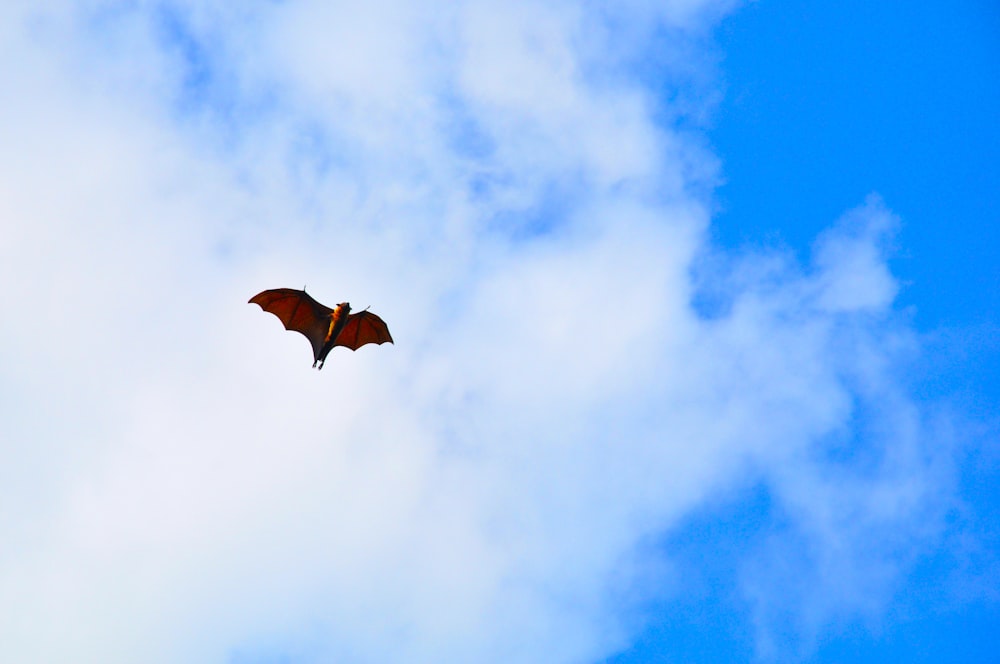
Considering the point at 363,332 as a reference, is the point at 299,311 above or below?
below

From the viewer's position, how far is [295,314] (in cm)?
4612

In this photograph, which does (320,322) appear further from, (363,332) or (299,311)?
(363,332)

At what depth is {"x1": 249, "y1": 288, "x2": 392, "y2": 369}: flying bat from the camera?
45.0 metres

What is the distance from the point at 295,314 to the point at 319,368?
3.58m

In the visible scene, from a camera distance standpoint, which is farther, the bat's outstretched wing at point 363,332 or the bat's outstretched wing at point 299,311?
the bat's outstretched wing at point 363,332

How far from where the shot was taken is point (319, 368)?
4544 centimetres

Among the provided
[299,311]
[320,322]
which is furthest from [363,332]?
[299,311]

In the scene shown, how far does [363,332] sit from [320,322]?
2.63 metres

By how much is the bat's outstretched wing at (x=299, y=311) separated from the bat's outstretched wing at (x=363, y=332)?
42cm

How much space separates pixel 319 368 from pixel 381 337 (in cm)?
456

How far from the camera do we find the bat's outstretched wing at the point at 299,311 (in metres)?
45.2

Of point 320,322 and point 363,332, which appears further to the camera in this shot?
point 363,332

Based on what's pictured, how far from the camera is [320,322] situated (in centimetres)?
4666

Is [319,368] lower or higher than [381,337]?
lower
